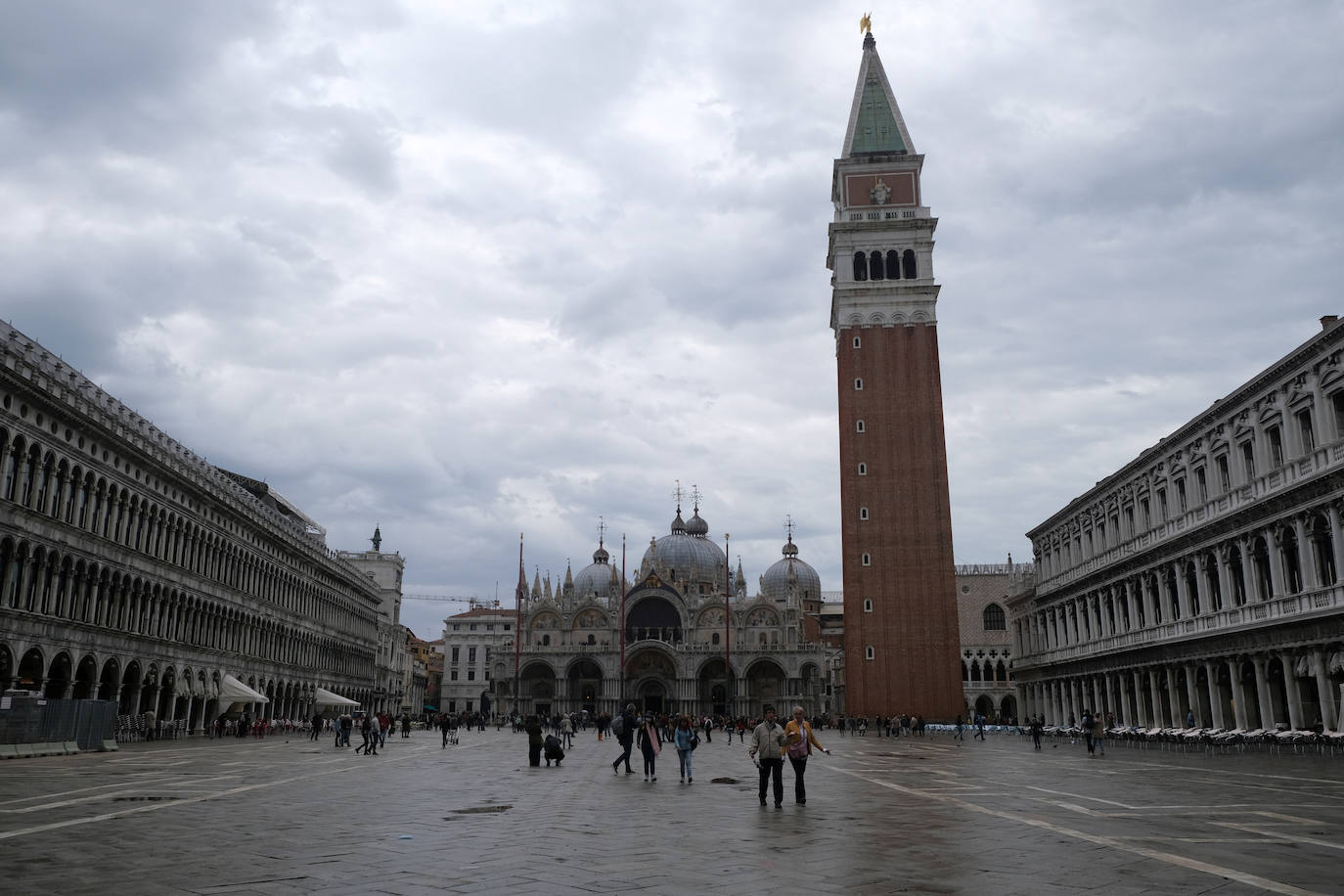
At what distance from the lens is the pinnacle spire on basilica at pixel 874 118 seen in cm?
6662

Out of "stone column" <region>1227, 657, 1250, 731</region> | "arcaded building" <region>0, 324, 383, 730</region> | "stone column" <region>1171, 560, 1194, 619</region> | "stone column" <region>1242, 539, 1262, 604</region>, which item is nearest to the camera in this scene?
"arcaded building" <region>0, 324, 383, 730</region>

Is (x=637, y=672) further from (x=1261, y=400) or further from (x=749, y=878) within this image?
(x=749, y=878)

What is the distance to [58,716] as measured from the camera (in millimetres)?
26422

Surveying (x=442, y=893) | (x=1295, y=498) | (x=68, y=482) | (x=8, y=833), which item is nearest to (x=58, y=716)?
(x=68, y=482)

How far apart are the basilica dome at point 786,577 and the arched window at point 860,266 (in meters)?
41.4

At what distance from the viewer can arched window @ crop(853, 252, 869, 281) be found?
211 ft

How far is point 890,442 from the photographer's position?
199 feet

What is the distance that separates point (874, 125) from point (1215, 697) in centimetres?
4484

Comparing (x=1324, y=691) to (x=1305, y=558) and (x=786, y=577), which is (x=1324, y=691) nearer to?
(x=1305, y=558)

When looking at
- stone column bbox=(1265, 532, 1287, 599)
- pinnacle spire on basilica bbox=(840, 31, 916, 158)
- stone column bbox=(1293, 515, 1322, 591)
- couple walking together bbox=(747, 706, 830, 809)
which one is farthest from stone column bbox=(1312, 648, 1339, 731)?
pinnacle spire on basilica bbox=(840, 31, 916, 158)

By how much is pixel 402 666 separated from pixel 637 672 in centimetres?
2497

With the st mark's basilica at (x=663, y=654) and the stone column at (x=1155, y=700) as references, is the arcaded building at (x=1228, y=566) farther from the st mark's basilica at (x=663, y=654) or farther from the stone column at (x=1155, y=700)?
the st mark's basilica at (x=663, y=654)

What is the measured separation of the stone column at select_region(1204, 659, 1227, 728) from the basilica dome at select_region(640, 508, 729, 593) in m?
60.2

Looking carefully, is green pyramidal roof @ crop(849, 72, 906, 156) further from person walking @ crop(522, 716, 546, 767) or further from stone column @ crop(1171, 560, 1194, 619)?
person walking @ crop(522, 716, 546, 767)
